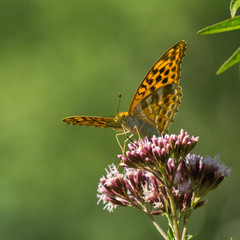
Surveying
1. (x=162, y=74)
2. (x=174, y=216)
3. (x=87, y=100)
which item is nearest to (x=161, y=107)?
(x=162, y=74)

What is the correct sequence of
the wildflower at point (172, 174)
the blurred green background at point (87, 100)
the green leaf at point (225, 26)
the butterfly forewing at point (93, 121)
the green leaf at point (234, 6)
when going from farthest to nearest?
the blurred green background at point (87, 100) < the butterfly forewing at point (93, 121) < the wildflower at point (172, 174) < the green leaf at point (234, 6) < the green leaf at point (225, 26)

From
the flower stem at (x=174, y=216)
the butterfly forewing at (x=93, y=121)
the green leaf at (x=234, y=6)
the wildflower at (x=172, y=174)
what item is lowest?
the flower stem at (x=174, y=216)

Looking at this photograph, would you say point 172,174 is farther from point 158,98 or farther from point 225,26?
point 225,26

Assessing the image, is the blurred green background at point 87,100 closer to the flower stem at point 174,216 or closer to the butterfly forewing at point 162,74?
the butterfly forewing at point 162,74

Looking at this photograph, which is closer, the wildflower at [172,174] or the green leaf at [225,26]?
the green leaf at [225,26]

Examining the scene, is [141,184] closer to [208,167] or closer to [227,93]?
[208,167]

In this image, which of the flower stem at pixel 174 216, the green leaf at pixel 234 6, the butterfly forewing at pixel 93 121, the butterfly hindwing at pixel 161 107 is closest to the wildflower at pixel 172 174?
the flower stem at pixel 174 216
